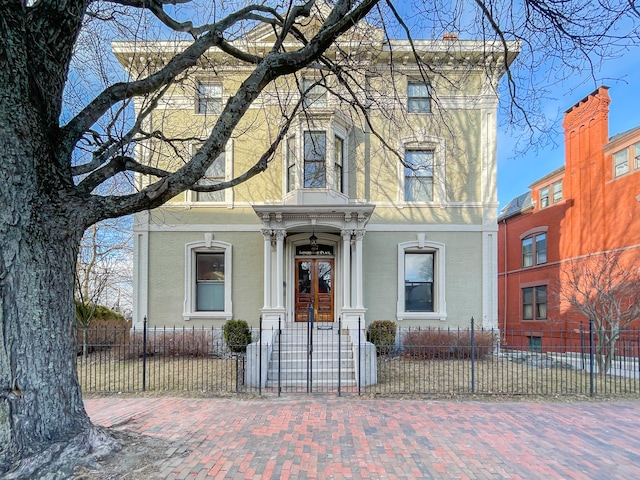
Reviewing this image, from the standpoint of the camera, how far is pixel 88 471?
3.83m

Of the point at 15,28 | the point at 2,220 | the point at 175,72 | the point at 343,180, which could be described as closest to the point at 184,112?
the point at 343,180

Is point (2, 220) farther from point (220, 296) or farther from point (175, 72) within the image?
point (220, 296)

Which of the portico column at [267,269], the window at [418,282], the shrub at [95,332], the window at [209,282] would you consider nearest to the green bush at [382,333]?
the window at [418,282]

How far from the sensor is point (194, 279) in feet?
39.9

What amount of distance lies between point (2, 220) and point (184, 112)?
963 cm

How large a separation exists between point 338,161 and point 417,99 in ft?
11.8

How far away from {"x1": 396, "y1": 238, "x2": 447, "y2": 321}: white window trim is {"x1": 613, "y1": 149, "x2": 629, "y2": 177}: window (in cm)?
940

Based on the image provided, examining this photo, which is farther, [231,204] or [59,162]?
[231,204]

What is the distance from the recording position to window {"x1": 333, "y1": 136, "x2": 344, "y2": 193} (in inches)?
464

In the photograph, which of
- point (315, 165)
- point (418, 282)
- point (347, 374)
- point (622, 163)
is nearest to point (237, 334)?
point (347, 374)

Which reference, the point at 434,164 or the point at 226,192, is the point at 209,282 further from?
the point at 434,164

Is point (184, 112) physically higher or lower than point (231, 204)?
higher

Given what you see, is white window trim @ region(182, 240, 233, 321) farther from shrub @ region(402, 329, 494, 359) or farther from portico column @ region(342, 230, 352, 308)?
shrub @ region(402, 329, 494, 359)

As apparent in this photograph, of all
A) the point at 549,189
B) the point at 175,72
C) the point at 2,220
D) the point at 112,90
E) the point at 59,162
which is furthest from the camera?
the point at 549,189
